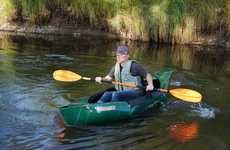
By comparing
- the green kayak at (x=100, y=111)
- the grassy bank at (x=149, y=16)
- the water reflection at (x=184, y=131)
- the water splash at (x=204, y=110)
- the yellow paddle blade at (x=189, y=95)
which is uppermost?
the grassy bank at (x=149, y=16)

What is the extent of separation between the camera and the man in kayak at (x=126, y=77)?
1009cm

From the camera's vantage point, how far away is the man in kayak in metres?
10.1

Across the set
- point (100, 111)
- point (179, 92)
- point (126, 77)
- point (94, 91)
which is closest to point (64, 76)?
point (126, 77)

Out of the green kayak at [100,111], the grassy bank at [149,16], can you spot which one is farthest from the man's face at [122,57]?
the grassy bank at [149,16]

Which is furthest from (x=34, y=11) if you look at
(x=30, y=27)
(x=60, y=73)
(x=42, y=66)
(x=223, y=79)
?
(x=60, y=73)

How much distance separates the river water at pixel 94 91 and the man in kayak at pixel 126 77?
0.50 meters

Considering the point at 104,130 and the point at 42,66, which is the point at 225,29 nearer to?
the point at 42,66

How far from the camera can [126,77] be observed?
10.3 metres

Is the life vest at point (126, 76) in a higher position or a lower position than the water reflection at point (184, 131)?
higher

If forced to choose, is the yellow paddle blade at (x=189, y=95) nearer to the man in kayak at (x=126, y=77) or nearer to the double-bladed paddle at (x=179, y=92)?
the double-bladed paddle at (x=179, y=92)

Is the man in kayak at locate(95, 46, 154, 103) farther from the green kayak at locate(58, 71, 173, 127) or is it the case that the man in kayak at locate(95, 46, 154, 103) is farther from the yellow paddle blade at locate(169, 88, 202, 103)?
the yellow paddle blade at locate(169, 88, 202, 103)

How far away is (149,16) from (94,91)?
27.6 feet

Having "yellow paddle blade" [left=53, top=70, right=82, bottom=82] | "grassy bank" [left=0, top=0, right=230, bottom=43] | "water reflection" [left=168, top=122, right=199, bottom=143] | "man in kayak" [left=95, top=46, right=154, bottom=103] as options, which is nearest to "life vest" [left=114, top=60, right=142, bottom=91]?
"man in kayak" [left=95, top=46, right=154, bottom=103]

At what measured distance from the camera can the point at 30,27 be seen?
72.3ft
